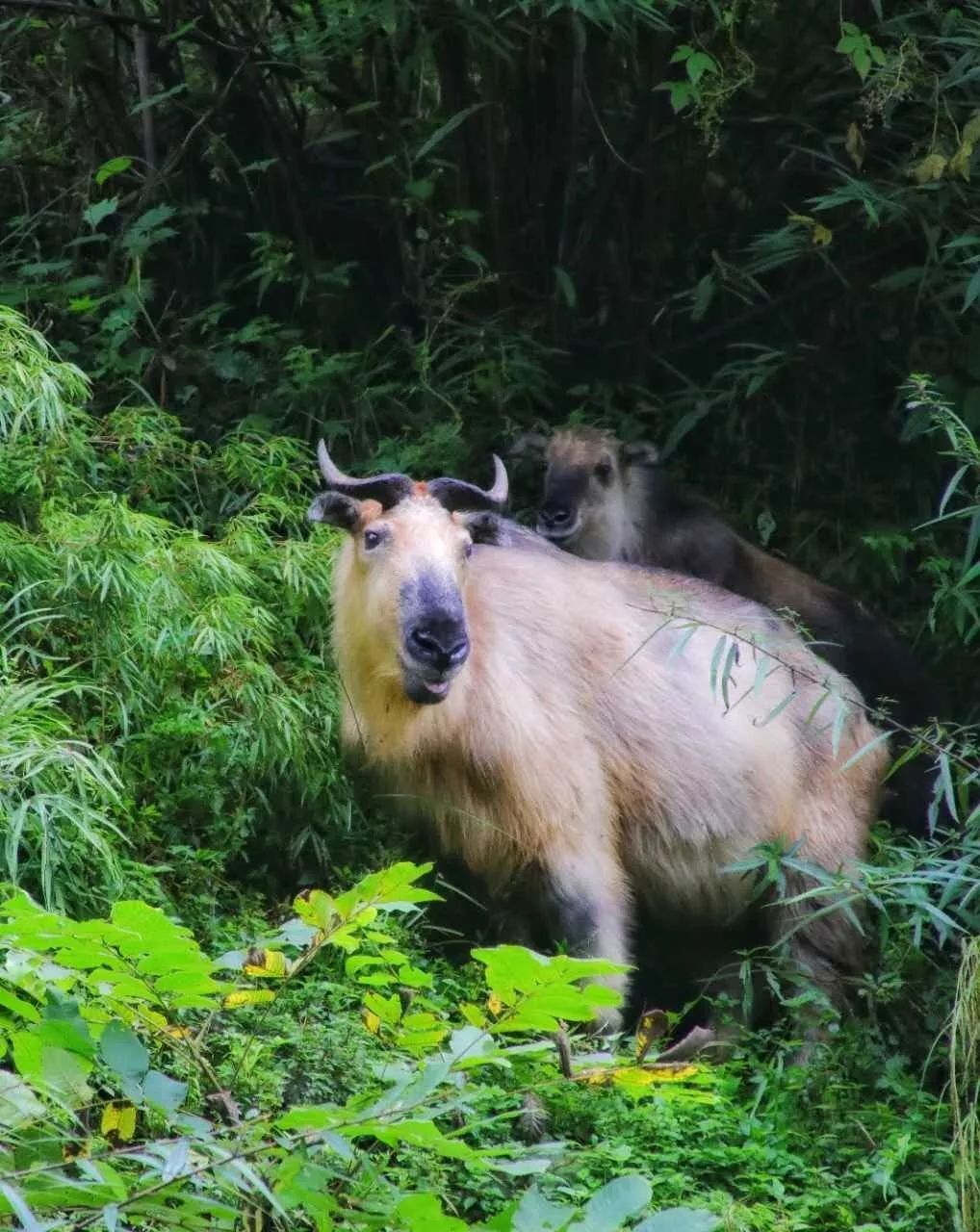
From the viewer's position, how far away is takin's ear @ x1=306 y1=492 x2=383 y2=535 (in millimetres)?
5461

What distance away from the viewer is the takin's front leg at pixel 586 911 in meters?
5.40

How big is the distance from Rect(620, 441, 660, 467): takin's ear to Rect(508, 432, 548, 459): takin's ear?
0.31m

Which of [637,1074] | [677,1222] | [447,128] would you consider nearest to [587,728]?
[637,1074]

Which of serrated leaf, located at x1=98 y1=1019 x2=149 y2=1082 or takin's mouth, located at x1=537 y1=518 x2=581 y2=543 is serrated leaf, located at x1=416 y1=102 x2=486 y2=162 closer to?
takin's mouth, located at x1=537 y1=518 x2=581 y2=543

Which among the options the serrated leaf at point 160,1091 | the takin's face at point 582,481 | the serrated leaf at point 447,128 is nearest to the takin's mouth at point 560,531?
the takin's face at point 582,481

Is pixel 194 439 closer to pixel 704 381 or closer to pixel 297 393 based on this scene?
pixel 297 393

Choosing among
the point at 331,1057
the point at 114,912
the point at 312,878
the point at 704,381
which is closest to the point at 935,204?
the point at 704,381

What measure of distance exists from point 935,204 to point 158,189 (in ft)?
10.6

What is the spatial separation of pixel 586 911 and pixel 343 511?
1.40m

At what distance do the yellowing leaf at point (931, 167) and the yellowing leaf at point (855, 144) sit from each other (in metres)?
0.27

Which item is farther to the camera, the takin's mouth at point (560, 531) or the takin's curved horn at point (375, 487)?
the takin's mouth at point (560, 531)

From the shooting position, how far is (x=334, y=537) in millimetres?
6309

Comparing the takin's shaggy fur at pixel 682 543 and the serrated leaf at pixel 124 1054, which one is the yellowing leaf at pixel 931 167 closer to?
the takin's shaggy fur at pixel 682 543

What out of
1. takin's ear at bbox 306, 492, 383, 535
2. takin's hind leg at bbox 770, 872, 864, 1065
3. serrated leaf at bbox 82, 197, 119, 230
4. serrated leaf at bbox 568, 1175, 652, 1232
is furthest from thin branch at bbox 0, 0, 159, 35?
serrated leaf at bbox 568, 1175, 652, 1232
